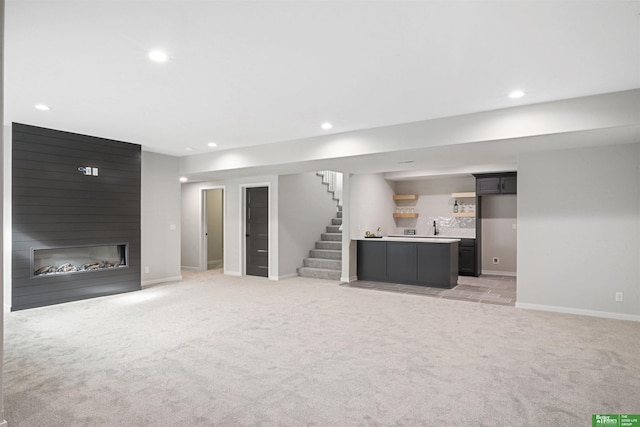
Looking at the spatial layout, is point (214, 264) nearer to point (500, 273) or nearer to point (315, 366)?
point (500, 273)

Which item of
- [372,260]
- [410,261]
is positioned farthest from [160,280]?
[410,261]

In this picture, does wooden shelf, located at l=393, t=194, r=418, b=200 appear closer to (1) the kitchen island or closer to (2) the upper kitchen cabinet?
(2) the upper kitchen cabinet

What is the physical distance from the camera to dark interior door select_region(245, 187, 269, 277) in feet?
28.1

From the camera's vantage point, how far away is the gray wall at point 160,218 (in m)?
7.40

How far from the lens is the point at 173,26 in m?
2.77

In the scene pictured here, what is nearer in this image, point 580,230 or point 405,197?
point 580,230

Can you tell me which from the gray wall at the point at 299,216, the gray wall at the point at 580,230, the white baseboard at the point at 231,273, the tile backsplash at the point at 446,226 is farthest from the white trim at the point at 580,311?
the white baseboard at the point at 231,273

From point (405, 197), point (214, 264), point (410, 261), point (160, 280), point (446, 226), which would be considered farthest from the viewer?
point (214, 264)

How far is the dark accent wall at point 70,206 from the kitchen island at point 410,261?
4.28 metres

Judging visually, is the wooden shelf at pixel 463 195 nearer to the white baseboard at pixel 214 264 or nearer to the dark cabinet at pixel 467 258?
the dark cabinet at pixel 467 258

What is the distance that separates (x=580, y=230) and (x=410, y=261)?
2.91 metres

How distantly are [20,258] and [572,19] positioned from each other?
6.66 metres

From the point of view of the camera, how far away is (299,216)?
8.84m

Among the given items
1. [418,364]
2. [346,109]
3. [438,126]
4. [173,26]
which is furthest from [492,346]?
[173,26]
